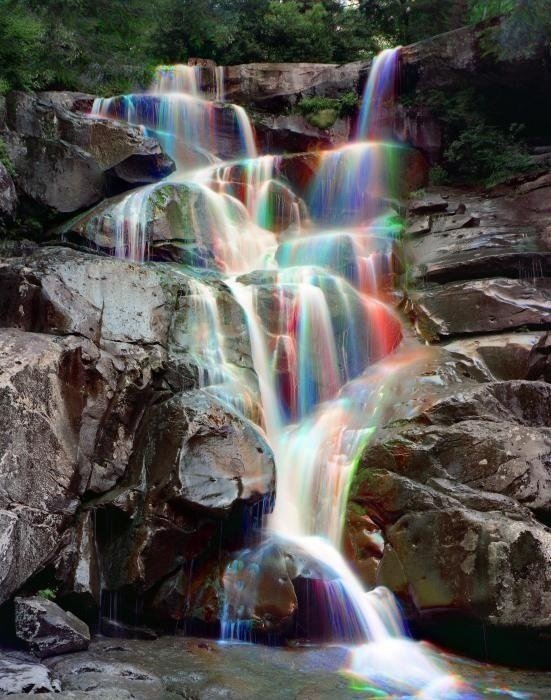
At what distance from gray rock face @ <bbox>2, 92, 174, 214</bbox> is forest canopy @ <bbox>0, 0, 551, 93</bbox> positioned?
84 cm

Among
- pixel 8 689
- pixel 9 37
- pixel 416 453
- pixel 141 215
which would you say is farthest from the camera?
pixel 9 37

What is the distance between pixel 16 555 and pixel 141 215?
7735mm

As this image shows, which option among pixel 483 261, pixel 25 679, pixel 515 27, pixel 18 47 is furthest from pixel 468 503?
pixel 18 47

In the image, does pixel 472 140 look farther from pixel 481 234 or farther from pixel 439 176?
pixel 481 234

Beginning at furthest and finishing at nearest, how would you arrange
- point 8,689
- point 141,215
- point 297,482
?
point 141,215, point 297,482, point 8,689

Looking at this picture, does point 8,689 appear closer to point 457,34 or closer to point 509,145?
point 509,145

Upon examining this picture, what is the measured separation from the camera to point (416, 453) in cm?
746

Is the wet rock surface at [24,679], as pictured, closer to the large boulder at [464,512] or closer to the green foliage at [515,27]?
the large boulder at [464,512]

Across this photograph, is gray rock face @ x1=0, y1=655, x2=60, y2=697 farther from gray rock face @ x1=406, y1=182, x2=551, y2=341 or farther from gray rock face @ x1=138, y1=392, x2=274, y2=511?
gray rock face @ x1=406, y1=182, x2=551, y2=341

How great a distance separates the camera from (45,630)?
5473mm

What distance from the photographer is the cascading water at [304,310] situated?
22.1 feet

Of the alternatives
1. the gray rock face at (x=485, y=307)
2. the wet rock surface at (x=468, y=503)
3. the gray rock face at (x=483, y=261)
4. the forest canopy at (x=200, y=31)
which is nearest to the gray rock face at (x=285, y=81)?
the forest canopy at (x=200, y=31)

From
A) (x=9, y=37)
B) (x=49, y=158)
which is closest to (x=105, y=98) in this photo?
(x=9, y=37)

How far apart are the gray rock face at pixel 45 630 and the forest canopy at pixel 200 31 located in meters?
10.8
